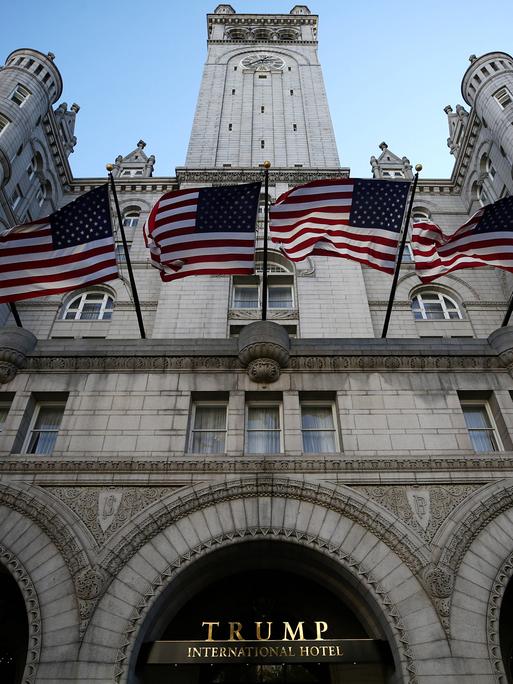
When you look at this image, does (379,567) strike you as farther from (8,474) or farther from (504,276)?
(504,276)

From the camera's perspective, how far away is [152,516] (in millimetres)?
13227

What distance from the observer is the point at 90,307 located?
2670 centimetres

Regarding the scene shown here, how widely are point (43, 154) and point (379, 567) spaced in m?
29.8

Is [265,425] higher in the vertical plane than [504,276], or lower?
lower

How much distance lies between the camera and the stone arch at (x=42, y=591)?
37.0ft

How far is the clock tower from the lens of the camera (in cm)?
3494

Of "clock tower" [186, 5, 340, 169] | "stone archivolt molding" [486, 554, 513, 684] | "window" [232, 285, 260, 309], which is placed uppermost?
"clock tower" [186, 5, 340, 169]

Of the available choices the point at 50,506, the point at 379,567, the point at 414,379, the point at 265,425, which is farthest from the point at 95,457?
the point at 414,379

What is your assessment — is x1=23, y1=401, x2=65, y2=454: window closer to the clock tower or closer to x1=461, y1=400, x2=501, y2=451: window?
x1=461, y1=400, x2=501, y2=451: window

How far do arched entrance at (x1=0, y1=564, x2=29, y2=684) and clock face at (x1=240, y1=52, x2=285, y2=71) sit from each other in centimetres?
4367

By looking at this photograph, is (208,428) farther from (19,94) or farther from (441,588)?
(19,94)

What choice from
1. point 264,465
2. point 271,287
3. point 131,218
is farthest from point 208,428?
point 131,218

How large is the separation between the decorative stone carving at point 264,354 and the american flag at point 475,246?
4.85 metres

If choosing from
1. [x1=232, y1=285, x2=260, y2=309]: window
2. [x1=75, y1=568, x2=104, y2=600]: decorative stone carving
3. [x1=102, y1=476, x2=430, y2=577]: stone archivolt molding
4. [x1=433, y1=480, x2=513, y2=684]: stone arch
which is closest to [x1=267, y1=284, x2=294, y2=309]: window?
[x1=232, y1=285, x2=260, y2=309]: window
